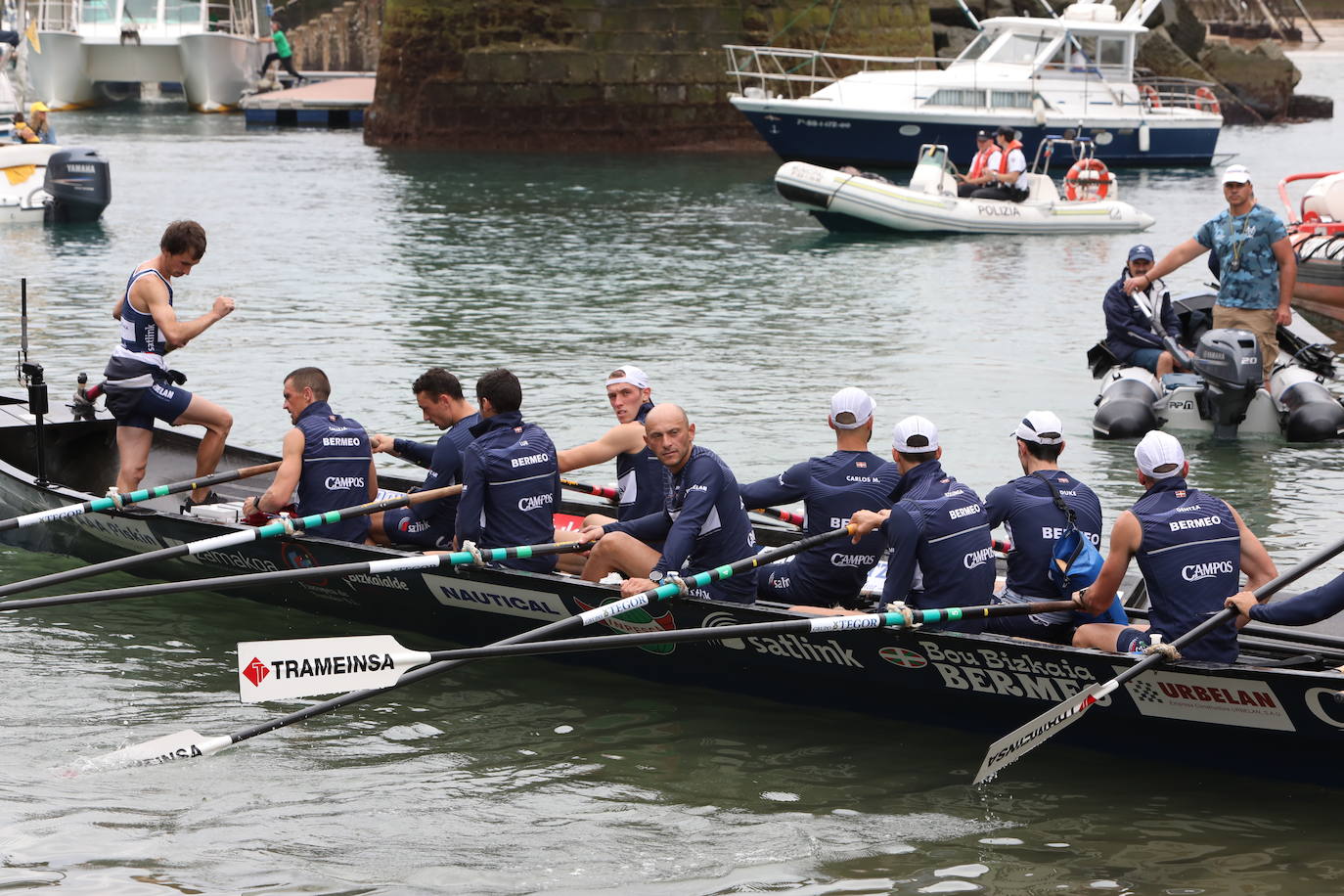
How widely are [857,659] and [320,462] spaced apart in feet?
11.8

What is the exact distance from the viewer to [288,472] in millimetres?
10211

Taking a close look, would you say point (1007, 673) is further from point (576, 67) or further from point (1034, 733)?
point (576, 67)

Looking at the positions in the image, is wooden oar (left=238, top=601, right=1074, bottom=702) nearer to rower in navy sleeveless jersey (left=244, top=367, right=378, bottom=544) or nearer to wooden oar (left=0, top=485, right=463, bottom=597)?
wooden oar (left=0, top=485, right=463, bottom=597)

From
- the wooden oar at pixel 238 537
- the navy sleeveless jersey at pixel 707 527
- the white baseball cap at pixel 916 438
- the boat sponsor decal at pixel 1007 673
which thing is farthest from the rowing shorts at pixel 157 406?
the boat sponsor decal at pixel 1007 673

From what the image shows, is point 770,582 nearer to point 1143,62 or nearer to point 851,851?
point 851,851

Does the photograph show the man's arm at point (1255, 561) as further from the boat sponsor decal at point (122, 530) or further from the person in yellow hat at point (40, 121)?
the person in yellow hat at point (40, 121)

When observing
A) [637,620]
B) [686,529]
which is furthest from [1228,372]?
[637,620]

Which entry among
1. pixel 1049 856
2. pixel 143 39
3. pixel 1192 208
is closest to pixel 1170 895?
pixel 1049 856

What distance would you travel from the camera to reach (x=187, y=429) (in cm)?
1360

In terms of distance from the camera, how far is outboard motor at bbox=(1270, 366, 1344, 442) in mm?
15195

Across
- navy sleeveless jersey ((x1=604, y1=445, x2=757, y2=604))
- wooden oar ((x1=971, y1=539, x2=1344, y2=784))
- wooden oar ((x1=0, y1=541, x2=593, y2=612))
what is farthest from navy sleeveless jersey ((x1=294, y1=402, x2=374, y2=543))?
wooden oar ((x1=971, y1=539, x2=1344, y2=784))

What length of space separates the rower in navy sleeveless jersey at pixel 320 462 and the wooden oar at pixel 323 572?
1.97 ft

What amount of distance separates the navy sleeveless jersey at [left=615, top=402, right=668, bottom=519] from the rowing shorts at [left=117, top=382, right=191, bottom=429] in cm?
313

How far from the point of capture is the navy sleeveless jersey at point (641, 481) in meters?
9.92
